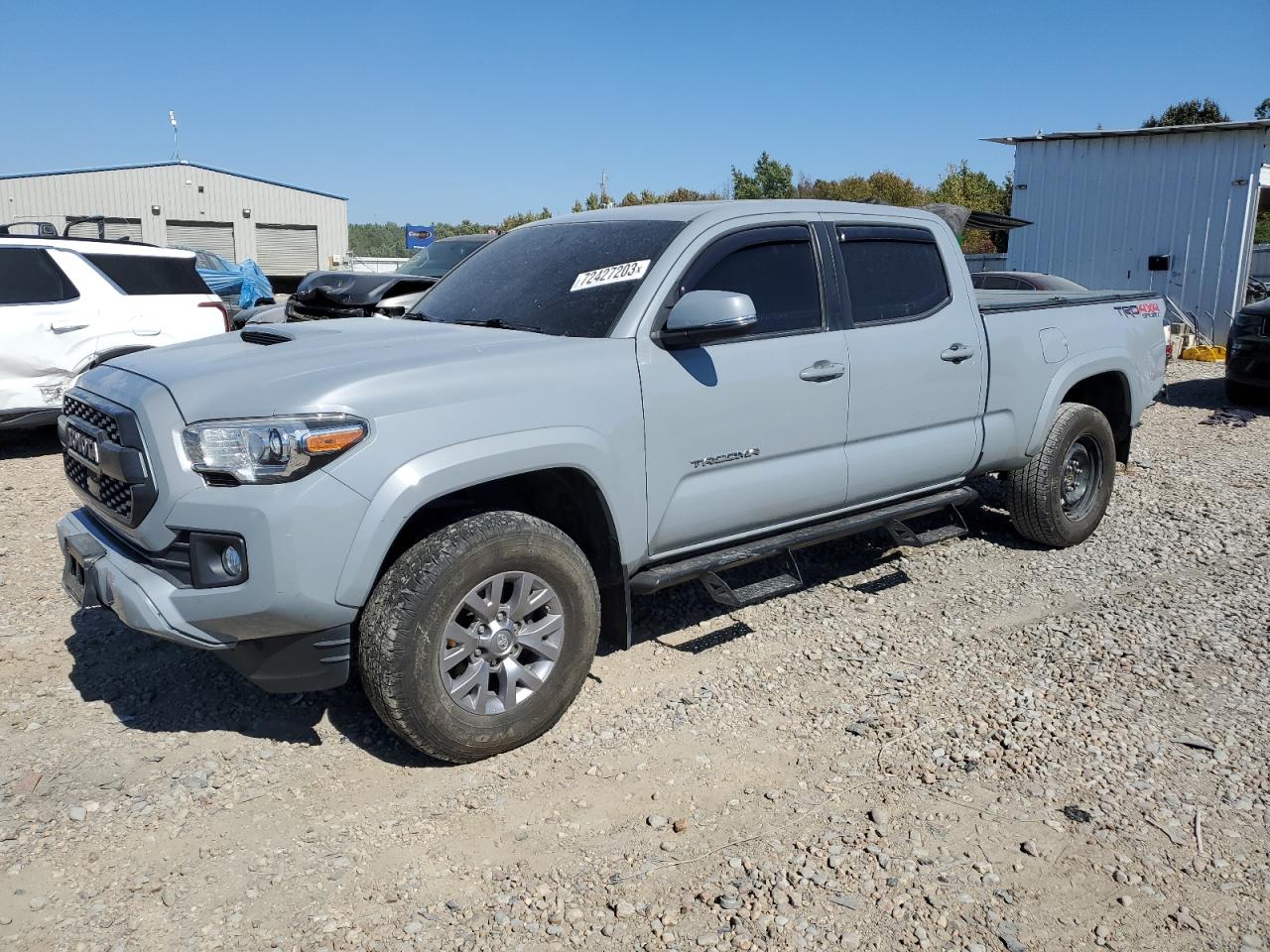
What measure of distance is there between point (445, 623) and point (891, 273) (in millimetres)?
2844

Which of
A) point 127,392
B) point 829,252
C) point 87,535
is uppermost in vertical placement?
point 829,252

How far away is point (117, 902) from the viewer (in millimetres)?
2795

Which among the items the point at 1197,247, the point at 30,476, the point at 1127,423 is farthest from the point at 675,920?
the point at 1197,247

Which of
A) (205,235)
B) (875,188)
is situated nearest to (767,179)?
(875,188)

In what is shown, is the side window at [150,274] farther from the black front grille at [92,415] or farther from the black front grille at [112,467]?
the black front grille at [112,467]

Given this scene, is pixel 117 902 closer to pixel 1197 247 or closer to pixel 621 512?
pixel 621 512

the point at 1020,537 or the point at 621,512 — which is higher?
the point at 621,512

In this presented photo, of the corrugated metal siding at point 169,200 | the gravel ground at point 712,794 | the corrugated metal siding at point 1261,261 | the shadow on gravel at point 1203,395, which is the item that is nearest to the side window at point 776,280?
the gravel ground at point 712,794

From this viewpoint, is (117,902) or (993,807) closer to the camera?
(117,902)

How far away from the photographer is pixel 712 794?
11.0ft

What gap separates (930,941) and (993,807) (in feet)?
2.43

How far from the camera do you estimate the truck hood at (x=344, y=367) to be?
314 centimetres

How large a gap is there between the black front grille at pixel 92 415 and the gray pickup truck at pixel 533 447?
0.02 m

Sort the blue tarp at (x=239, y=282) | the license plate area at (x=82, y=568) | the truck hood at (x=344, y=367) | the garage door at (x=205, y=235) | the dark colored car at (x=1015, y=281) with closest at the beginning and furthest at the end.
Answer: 1. the truck hood at (x=344, y=367)
2. the license plate area at (x=82, y=568)
3. the dark colored car at (x=1015, y=281)
4. the blue tarp at (x=239, y=282)
5. the garage door at (x=205, y=235)
